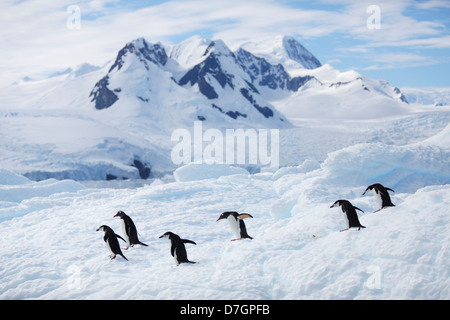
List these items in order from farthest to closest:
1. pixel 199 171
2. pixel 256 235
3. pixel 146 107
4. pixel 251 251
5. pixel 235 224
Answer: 1. pixel 146 107
2. pixel 199 171
3. pixel 256 235
4. pixel 235 224
5. pixel 251 251

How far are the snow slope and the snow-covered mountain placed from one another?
31.2 meters

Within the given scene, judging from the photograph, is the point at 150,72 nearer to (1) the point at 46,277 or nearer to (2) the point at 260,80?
(1) the point at 46,277

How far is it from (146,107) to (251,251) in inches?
2706

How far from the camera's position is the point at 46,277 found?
23.1ft

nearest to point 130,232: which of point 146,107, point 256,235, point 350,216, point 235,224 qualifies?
point 235,224

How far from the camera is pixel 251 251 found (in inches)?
284

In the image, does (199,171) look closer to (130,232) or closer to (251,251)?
(130,232)

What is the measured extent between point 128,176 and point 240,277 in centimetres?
3952

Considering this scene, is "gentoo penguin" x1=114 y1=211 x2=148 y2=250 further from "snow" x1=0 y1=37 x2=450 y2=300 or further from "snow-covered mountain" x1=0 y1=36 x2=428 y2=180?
"snow-covered mountain" x1=0 y1=36 x2=428 y2=180

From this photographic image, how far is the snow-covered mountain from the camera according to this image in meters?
44.2

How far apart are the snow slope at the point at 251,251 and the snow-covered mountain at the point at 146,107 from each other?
31.2m

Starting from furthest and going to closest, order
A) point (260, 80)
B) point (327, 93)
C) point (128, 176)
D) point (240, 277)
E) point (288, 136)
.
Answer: point (260, 80) < point (327, 93) < point (288, 136) < point (128, 176) < point (240, 277)

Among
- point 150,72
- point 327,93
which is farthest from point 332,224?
point 327,93

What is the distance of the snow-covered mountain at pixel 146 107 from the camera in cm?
4419
